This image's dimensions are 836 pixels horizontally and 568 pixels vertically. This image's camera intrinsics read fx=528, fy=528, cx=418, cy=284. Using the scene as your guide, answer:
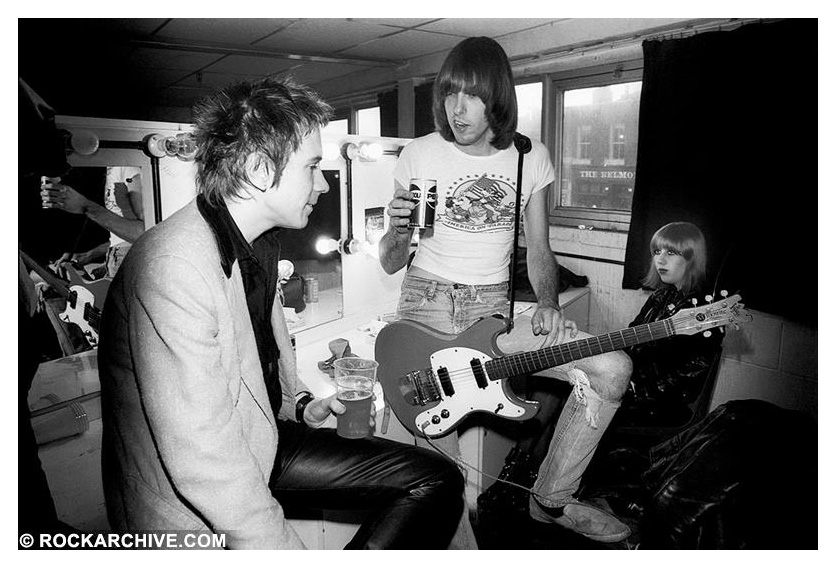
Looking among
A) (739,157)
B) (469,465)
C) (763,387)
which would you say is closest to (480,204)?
(469,465)

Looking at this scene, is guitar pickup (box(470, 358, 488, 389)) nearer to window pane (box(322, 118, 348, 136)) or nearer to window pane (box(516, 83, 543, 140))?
window pane (box(322, 118, 348, 136))

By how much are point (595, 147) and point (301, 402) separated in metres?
1.89

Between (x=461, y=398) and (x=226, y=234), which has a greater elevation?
(x=226, y=234)

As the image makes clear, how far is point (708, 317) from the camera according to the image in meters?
1.43

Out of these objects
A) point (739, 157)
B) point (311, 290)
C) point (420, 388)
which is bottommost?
point (420, 388)

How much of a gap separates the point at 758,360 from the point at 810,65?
→ 102 centimetres

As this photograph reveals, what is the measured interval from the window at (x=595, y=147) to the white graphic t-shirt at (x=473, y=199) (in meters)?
0.90

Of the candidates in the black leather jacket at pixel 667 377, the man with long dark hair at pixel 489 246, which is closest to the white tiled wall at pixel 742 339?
the black leather jacket at pixel 667 377

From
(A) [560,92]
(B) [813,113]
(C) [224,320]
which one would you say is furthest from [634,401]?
(C) [224,320]

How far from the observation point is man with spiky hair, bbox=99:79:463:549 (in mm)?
831

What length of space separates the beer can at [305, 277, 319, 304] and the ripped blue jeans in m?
0.35

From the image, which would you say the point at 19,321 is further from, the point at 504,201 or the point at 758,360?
the point at 758,360

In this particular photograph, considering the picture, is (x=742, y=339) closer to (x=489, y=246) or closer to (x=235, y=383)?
(x=489, y=246)

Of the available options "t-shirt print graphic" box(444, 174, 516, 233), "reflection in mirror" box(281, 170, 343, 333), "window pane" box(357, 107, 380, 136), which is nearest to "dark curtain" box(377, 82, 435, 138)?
"window pane" box(357, 107, 380, 136)
